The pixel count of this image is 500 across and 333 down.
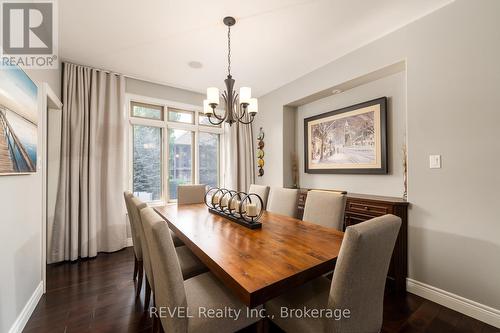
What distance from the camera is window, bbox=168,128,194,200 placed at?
3.92m

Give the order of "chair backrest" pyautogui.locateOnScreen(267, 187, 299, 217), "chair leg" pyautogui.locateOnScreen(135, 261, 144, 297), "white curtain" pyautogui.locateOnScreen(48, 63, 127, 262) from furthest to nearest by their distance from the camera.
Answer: "white curtain" pyautogui.locateOnScreen(48, 63, 127, 262), "chair backrest" pyautogui.locateOnScreen(267, 187, 299, 217), "chair leg" pyautogui.locateOnScreen(135, 261, 144, 297)

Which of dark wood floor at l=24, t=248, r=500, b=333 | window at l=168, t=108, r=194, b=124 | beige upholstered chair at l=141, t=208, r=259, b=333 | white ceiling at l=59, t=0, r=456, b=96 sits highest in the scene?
white ceiling at l=59, t=0, r=456, b=96

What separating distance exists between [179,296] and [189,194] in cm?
206

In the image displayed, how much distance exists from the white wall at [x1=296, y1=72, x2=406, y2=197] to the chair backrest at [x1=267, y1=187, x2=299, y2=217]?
1.13 m

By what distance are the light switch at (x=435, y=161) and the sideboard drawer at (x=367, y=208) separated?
55 centimetres

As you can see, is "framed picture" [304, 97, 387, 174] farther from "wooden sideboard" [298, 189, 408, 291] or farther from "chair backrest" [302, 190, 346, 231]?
"chair backrest" [302, 190, 346, 231]

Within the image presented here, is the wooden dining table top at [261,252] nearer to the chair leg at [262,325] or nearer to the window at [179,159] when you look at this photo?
the chair leg at [262,325]

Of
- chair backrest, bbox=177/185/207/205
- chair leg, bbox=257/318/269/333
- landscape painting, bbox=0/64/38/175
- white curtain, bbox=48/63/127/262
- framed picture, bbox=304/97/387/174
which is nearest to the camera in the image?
chair leg, bbox=257/318/269/333

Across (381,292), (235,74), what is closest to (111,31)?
(235,74)

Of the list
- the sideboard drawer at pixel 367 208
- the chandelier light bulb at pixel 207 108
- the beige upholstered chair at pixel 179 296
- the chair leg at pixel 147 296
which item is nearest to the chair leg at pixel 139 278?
the chair leg at pixel 147 296

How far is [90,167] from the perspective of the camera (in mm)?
2984

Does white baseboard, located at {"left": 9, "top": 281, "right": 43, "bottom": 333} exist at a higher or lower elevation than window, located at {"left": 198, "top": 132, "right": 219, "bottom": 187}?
lower

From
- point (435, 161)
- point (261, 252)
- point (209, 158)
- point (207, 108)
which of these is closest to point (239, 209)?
point (261, 252)

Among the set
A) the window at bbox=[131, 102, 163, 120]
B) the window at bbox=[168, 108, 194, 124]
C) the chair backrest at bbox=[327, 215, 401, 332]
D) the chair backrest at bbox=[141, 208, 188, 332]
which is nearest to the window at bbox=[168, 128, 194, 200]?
the window at bbox=[168, 108, 194, 124]
